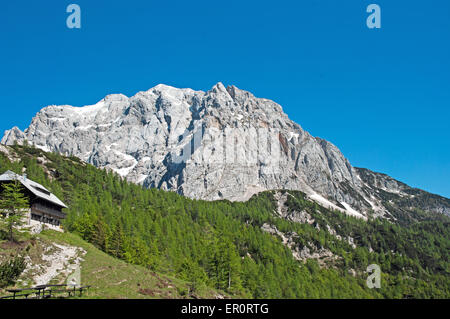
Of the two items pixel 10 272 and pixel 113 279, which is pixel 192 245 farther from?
pixel 10 272

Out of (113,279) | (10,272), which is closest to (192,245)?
(113,279)

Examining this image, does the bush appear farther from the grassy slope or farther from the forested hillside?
the forested hillside

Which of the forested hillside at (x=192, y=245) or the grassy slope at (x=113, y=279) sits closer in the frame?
the grassy slope at (x=113, y=279)

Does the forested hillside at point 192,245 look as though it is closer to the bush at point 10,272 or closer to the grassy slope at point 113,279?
the grassy slope at point 113,279

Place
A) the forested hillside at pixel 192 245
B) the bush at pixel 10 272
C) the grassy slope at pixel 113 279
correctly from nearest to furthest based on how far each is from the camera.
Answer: the bush at pixel 10 272 < the grassy slope at pixel 113 279 < the forested hillside at pixel 192 245

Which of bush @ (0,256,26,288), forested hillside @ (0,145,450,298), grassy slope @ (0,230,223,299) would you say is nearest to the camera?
bush @ (0,256,26,288)

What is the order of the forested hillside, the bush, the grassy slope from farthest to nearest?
the forested hillside → the grassy slope → the bush

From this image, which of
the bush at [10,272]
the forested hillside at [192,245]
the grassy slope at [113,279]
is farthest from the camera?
the forested hillside at [192,245]

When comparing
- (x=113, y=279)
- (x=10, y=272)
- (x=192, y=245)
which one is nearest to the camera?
(x=10, y=272)

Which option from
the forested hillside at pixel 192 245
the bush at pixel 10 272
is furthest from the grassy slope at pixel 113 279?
the forested hillside at pixel 192 245

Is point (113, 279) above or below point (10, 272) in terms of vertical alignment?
below

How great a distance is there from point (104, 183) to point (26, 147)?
1776 inches

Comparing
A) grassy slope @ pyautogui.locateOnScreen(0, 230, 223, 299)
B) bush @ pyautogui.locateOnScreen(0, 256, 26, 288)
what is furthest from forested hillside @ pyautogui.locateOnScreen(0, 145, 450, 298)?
bush @ pyautogui.locateOnScreen(0, 256, 26, 288)

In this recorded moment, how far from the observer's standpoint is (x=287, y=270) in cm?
14000
